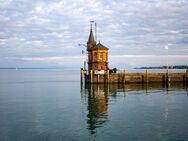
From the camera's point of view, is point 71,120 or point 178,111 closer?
point 71,120

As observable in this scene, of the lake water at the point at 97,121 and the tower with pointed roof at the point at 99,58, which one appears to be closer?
the lake water at the point at 97,121

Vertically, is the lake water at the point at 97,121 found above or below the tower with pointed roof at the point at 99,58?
below

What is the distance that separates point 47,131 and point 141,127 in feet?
28.5

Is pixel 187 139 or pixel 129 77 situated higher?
pixel 129 77

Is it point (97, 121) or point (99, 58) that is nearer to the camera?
point (97, 121)

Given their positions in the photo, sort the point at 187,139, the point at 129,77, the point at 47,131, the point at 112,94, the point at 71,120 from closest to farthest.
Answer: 1. the point at 187,139
2. the point at 47,131
3. the point at 71,120
4. the point at 112,94
5. the point at 129,77

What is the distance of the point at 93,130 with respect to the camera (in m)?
27.2

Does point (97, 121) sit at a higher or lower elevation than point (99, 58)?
lower

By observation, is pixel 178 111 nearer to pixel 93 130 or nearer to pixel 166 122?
pixel 166 122

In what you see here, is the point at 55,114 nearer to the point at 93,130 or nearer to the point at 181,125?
the point at 93,130

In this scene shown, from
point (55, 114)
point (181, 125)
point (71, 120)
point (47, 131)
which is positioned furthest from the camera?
point (55, 114)

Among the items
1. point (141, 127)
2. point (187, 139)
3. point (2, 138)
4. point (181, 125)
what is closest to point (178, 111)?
point (181, 125)

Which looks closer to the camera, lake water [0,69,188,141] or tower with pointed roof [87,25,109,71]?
lake water [0,69,188,141]

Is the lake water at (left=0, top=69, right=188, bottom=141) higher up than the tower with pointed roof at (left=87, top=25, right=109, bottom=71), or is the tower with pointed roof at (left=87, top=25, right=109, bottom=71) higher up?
the tower with pointed roof at (left=87, top=25, right=109, bottom=71)
